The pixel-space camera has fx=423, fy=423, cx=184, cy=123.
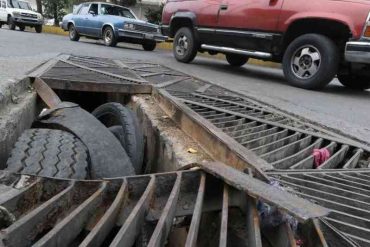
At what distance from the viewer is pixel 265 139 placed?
328 centimetres

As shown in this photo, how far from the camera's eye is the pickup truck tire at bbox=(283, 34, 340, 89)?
6.75 m

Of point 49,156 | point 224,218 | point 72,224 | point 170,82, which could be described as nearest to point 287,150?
point 224,218

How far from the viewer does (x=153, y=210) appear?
2.00 m

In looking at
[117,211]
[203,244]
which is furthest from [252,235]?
[117,211]

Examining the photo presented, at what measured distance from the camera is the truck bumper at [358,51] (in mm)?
6297

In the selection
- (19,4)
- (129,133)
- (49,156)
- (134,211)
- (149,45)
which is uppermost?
(134,211)

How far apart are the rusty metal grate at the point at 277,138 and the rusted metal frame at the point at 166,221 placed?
2.93ft

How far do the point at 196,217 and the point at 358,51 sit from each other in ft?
17.7

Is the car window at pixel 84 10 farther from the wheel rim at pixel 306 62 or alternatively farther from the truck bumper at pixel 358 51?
the truck bumper at pixel 358 51

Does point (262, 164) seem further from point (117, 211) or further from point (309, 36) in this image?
point (309, 36)

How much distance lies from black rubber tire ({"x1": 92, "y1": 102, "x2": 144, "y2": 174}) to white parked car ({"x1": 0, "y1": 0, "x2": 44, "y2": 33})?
21.5 metres

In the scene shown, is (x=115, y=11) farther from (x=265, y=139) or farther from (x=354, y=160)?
(x=354, y=160)

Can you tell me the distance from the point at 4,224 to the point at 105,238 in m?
0.40

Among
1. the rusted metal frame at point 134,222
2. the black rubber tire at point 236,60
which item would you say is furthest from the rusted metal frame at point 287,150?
the black rubber tire at point 236,60
